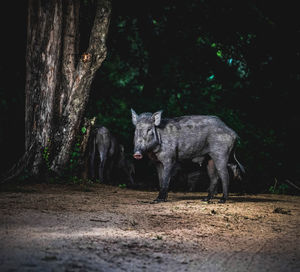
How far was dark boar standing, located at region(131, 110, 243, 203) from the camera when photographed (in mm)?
7531

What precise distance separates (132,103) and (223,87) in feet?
9.26

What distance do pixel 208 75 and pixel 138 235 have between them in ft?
30.7

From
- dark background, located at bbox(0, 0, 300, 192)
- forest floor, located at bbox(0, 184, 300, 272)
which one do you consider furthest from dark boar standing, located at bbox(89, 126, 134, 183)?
forest floor, located at bbox(0, 184, 300, 272)

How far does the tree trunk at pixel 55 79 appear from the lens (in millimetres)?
8773

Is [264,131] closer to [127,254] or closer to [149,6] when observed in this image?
[149,6]

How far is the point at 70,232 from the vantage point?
435 cm

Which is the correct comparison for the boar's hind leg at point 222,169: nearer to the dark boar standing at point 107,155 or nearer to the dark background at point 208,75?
the dark background at point 208,75

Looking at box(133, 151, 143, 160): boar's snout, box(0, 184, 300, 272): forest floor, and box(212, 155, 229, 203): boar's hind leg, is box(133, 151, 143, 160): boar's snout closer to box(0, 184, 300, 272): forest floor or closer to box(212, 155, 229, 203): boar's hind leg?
box(0, 184, 300, 272): forest floor

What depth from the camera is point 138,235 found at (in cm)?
454

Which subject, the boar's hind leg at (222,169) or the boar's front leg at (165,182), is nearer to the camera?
the boar's front leg at (165,182)

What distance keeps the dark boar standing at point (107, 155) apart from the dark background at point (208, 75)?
691 mm

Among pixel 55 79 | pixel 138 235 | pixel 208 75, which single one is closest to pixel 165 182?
pixel 138 235

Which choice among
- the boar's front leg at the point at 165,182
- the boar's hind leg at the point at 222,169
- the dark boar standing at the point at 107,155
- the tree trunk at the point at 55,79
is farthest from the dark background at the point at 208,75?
the boar's front leg at the point at 165,182

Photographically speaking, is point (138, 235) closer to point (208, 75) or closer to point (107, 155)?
point (107, 155)
